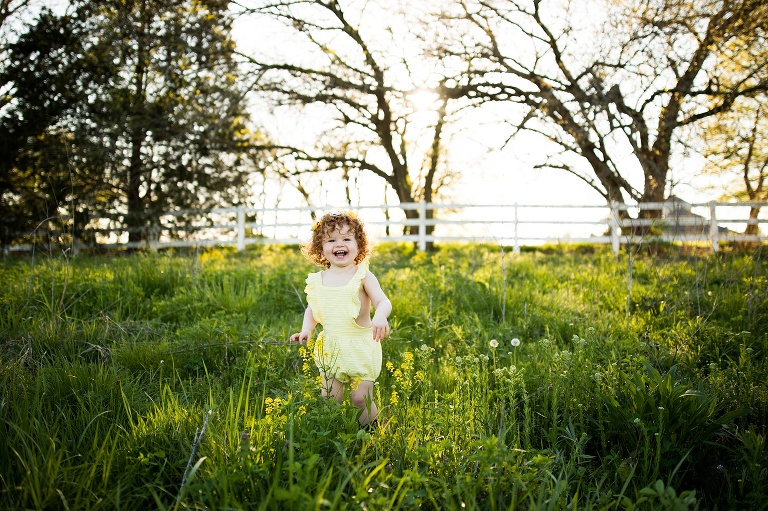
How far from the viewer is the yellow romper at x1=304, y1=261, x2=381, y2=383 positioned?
312 cm

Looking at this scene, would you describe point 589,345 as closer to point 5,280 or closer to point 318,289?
point 318,289

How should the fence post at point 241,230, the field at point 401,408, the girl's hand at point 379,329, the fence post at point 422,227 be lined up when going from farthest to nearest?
the fence post at point 241,230 → the fence post at point 422,227 → the girl's hand at point 379,329 → the field at point 401,408

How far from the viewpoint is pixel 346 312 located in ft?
10.5

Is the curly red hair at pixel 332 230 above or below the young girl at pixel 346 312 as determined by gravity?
above

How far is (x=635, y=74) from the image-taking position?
11.0 m

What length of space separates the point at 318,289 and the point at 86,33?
13355 millimetres

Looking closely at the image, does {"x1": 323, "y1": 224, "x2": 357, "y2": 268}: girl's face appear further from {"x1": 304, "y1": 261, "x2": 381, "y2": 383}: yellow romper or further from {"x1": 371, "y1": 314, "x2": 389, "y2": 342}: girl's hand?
{"x1": 371, "y1": 314, "x2": 389, "y2": 342}: girl's hand

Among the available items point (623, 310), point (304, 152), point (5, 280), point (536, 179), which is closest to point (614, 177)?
point (536, 179)

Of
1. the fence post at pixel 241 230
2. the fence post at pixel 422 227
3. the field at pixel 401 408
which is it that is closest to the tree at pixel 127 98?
the fence post at pixel 241 230

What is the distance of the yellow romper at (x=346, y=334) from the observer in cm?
312

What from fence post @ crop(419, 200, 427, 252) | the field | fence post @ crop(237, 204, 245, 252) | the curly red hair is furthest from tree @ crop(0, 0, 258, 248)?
the curly red hair

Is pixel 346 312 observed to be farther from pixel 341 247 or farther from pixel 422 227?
pixel 422 227

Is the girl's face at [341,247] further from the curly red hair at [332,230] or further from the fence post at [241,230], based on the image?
the fence post at [241,230]

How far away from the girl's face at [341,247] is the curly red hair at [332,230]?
25mm
